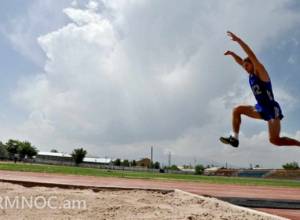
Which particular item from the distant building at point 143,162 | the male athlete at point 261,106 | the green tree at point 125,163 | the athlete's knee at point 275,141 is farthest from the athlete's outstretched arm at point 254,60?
the distant building at point 143,162

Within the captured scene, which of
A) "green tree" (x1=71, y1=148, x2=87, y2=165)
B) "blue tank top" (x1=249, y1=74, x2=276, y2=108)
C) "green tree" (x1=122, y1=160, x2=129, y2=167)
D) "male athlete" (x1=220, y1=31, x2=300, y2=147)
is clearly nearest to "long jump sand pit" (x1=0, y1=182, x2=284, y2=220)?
"male athlete" (x1=220, y1=31, x2=300, y2=147)

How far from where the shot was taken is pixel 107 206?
7301 mm

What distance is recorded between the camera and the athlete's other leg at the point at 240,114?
6.42 m

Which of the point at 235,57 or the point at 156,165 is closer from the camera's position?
the point at 235,57

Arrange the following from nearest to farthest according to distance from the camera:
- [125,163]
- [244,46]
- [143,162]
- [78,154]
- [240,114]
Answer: [244,46] → [240,114] → [78,154] → [125,163] → [143,162]

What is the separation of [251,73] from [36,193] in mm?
5109

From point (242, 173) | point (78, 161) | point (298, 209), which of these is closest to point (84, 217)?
point (298, 209)

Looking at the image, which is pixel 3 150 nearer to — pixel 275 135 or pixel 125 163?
pixel 125 163

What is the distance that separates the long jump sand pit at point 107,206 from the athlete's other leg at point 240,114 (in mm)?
1577

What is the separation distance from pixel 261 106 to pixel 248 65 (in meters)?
0.70

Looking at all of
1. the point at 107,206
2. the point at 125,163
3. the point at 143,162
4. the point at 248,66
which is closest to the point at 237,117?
the point at 248,66

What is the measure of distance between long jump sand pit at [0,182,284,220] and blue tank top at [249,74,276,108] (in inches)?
77.1

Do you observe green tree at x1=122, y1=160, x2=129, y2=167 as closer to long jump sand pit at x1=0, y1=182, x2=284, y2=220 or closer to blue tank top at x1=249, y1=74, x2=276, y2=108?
long jump sand pit at x1=0, y1=182, x2=284, y2=220

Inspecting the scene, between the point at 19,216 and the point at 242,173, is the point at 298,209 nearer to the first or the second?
the point at 19,216
